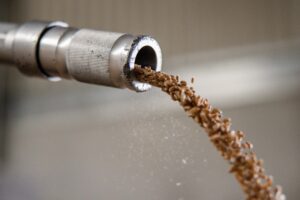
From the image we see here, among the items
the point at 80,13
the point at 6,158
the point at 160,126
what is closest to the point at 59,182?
the point at 6,158

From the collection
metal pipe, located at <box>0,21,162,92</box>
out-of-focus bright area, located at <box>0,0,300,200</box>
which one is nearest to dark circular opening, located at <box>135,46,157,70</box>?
A: metal pipe, located at <box>0,21,162,92</box>

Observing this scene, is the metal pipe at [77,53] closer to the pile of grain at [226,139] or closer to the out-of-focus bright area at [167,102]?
the pile of grain at [226,139]

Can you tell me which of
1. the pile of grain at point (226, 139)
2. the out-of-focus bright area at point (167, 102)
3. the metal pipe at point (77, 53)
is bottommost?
the pile of grain at point (226, 139)

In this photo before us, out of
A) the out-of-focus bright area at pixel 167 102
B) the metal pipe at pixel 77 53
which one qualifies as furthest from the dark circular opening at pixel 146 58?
the out-of-focus bright area at pixel 167 102

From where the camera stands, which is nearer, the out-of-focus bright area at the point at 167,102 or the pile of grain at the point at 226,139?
the pile of grain at the point at 226,139

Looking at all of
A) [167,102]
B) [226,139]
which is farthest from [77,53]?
[167,102]

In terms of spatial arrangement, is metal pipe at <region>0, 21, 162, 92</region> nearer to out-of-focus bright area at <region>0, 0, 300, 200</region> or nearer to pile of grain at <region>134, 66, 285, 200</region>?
pile of grain at <region>134, 66, 285, 200</region>

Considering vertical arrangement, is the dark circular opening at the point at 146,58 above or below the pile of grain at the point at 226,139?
above
